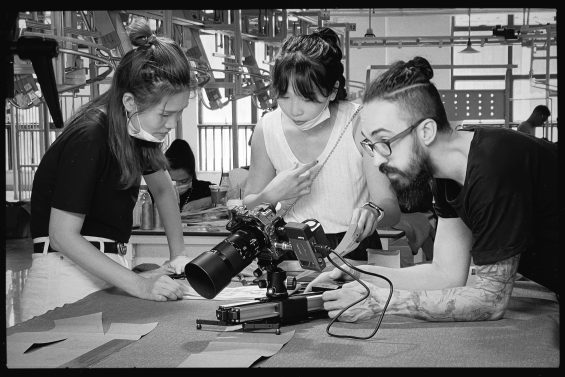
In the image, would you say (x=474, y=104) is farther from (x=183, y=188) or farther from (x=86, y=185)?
(x=86, y=185)

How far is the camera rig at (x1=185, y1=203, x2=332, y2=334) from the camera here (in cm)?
156

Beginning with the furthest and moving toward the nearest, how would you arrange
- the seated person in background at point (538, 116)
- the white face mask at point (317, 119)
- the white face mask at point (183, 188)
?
the seated person in background at point (538, 116), the white face mask at point (183, 188), the white face mask at point (317, 119)

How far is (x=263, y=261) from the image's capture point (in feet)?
→ 5.65

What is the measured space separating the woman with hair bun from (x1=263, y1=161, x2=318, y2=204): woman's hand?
0.38m

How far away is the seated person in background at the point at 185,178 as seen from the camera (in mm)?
5191

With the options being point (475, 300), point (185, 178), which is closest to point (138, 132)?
point (475, 300)

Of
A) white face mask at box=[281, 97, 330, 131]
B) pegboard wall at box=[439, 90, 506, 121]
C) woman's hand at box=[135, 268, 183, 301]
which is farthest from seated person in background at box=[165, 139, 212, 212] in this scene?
woman's hand at box=[135, 268, 183, 301]

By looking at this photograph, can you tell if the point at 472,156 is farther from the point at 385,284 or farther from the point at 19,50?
the point at 19,50

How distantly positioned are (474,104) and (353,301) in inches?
203

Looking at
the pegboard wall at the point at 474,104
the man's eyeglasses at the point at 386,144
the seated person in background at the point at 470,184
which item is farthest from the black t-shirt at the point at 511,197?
the pegboard wall at the point at 474,104

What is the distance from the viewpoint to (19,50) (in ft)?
3.41

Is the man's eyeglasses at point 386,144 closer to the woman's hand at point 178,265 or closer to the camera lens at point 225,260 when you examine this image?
the camera lens at point 225,260

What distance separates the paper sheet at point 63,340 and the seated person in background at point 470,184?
0.46 meters
